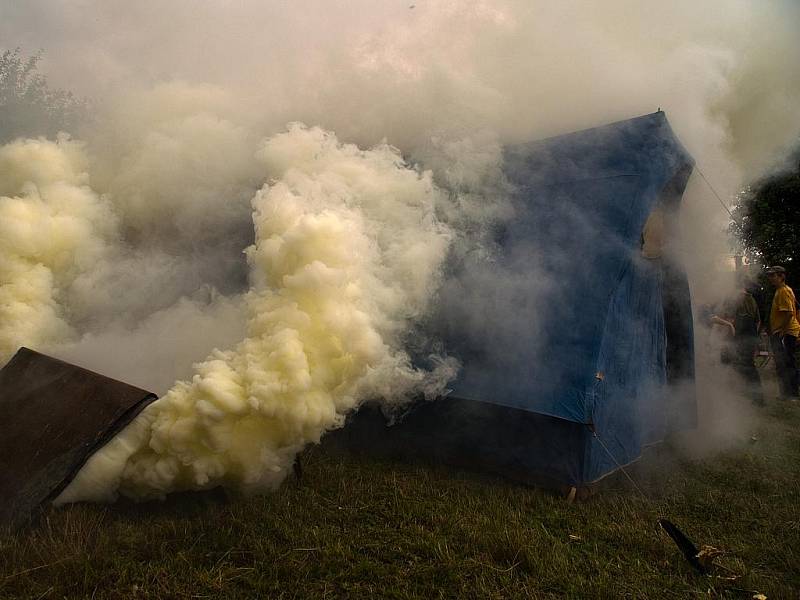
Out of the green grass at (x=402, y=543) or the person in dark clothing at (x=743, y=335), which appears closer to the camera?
the green grass at (x=402, y=543)

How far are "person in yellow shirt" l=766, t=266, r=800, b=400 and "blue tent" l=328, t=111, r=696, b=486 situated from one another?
12.8ft

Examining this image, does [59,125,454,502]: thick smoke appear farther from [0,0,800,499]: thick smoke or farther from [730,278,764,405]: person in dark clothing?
[730,278,764,405]: person in dark clothing

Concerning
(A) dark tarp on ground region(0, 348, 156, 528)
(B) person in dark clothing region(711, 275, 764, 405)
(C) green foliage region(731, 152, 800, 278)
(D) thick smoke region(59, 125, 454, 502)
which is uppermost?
(C) green foliage region(731, 152, 800, 278)

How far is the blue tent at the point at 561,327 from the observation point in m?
3.75

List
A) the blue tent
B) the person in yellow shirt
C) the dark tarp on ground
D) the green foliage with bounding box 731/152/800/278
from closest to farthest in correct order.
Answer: the dark tarp on ground, the blue tent, the person in yellow shirt, the green foliage with bounding box 731/152/800/278

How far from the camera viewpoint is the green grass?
2.52 metres

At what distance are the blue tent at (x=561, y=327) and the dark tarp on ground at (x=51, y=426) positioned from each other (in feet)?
6.06

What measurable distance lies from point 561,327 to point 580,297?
26 centimetres

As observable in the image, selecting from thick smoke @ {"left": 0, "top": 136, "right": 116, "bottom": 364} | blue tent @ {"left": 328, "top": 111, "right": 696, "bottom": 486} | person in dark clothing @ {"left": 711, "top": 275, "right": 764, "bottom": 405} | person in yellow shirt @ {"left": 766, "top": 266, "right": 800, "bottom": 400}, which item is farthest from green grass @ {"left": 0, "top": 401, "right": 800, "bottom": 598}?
person in yellow shirt @ {"left": 766, "top": 266, "right": 800, "bottom": 400}

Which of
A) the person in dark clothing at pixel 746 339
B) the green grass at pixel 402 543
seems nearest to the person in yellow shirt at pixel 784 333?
the person in dark clothing at pixel 746 339

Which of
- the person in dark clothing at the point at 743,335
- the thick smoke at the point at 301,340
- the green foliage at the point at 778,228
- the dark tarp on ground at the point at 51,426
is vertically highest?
the green foliage at the point at 778,228

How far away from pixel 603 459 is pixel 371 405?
171cm

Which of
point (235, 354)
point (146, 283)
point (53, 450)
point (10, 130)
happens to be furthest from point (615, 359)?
point (10, 130)

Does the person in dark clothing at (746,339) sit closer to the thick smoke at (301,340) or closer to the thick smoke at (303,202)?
the thick smoke at (303,202)
